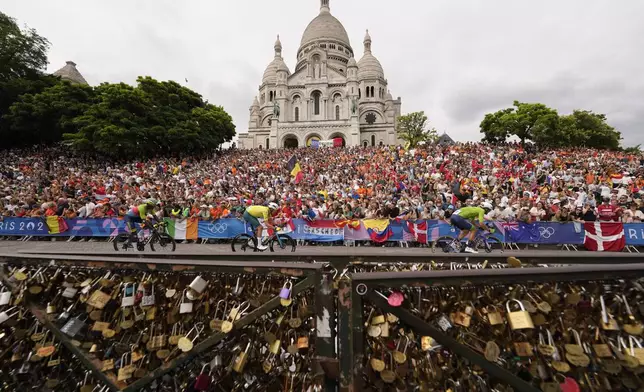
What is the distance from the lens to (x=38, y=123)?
3678cm

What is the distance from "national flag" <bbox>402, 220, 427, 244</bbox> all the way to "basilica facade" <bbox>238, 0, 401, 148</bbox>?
45668mm

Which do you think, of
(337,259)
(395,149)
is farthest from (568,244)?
(395,149)

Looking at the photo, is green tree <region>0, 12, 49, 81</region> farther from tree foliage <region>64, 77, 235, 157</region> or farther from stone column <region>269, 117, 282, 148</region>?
stone column <region>269, 117, 282, 148</region>

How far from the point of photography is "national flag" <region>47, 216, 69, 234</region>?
13.9m

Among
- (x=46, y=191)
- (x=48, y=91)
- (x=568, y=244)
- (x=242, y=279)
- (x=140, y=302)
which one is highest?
(x=48, y=91)

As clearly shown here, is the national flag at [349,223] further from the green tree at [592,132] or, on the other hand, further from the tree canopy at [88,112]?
the green tree at [592,132]

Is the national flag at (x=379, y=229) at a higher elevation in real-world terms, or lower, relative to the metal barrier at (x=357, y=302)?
lower

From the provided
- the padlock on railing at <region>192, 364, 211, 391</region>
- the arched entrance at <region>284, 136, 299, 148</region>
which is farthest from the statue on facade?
the padlock on railing at <region>192, 364, 211, 391</region>

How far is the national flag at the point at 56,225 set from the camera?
45.6 ft

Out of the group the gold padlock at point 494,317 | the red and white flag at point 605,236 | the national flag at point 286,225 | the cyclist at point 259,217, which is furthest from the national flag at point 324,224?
the gold padlock at point 494,317

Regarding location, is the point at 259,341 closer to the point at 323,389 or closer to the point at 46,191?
the point at 323,389

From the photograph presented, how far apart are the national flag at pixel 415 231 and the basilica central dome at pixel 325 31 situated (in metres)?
74.2

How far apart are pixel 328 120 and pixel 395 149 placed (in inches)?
1325

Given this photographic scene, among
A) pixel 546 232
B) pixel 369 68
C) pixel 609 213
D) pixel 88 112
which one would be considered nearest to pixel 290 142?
pixel 369 68
